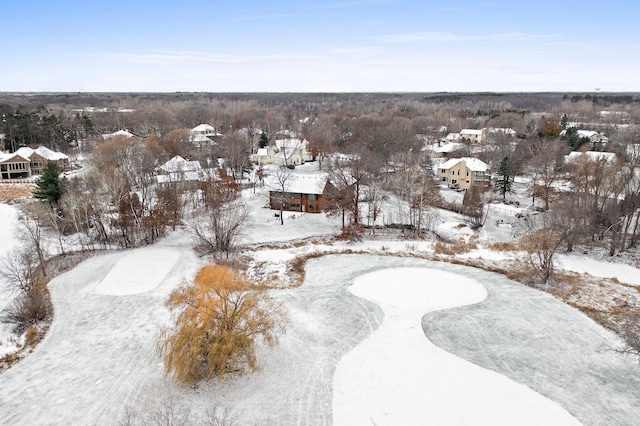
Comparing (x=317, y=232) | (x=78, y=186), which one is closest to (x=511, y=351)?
(x=317, y=232)

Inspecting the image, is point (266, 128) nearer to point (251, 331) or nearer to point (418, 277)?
point (418, 277)

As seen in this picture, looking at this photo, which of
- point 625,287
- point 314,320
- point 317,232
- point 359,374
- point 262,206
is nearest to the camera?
point 359,374

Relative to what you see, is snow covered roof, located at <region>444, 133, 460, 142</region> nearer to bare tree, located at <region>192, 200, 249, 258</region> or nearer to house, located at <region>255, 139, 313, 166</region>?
house, located at <region>255, 139, 313, 166</region>

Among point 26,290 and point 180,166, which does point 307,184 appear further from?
point 26,290

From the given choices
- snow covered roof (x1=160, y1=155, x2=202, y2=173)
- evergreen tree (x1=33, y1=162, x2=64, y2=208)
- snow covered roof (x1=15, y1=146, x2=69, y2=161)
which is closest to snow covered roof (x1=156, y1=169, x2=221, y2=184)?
snow covered roof (x1=160, y1=155, x2=202, y2=173)

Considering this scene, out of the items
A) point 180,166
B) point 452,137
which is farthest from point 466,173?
point 452,137

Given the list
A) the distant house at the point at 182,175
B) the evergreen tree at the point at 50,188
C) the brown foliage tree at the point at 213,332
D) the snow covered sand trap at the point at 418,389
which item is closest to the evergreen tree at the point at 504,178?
the snow covered sand trap at the point at 418,389
